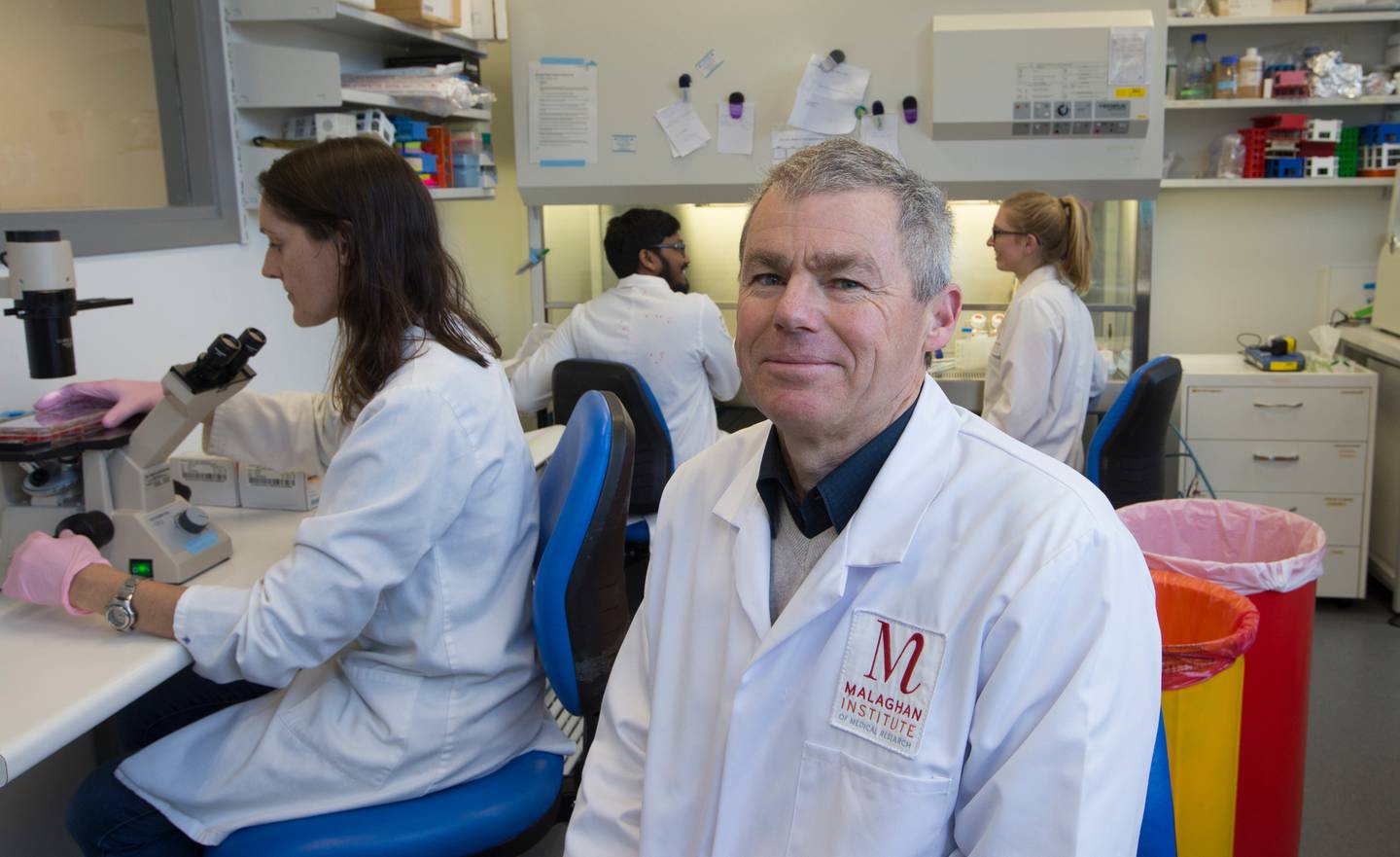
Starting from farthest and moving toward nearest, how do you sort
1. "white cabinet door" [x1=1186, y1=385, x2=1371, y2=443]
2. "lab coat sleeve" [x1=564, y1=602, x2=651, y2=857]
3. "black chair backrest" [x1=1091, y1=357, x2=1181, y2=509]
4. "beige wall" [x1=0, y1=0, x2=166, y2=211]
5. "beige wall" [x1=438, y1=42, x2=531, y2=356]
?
"beige wall" [x1=438, y1=42, x2=531, y2=356]
"white cabinet door" [x1=1186, y1=385, x2=1371, y2=443]
"black chair backrest" [x1=1091, y1=357, x2=1181, y2=509]
"beige wall" [x1=0, y1=0, x2=166, y2=211]
"lab coat sleeve" [x1=564, y1=602, x2=651, y2=857]

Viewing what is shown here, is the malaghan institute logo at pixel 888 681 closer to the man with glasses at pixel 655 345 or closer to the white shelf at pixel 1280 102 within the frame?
the man with glasses at pixel 655 345

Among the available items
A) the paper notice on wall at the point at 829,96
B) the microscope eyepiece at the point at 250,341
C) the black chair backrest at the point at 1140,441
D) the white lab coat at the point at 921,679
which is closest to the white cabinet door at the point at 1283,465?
the black chair backrest at the point at 1140,441

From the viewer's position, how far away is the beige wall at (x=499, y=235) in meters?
3.95

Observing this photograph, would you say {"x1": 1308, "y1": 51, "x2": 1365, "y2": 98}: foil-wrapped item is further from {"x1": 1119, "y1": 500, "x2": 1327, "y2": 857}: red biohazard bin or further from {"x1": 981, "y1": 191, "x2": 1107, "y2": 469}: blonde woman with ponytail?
{"x1": 1119, "y1": 500, "x2": 1327, "y2": 857}: red biohazard bin

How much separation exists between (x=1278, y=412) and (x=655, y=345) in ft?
6.25

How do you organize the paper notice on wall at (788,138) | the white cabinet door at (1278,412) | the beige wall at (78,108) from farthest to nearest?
the paper notice on wall at (788,138) → the white cabinet door at (1278,412) → the beige wall at (78,108)

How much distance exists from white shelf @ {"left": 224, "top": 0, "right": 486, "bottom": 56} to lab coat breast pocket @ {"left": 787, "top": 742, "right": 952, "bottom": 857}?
86.7 inches

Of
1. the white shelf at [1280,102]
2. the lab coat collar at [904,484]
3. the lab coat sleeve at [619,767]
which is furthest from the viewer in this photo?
the white shelf at [1280,102]

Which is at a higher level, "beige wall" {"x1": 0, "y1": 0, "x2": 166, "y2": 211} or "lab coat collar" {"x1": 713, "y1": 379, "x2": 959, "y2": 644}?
"beige wall" {"x1": 0, "y1": 0, "x2": 166, "y2": 211}

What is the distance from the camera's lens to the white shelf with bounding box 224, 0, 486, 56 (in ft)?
8.40

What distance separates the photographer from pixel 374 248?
1.58 m

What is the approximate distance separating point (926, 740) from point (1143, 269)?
293 cm

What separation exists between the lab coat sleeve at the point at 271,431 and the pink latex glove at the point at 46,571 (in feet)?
1.95

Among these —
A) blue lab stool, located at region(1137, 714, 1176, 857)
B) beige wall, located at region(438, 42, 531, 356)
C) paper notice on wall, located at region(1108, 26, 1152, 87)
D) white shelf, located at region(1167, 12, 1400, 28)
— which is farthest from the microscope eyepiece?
white shelf, located at region(1167, 12, 1400, 28)
